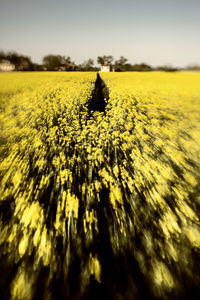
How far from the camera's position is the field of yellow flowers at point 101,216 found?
7.79ft

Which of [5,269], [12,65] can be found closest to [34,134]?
[5,269]

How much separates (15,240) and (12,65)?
93.6 metres

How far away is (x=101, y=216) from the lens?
334 cm

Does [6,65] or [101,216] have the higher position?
[6,65]

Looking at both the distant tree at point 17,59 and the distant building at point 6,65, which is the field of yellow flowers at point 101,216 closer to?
the distant tree at point 17,59

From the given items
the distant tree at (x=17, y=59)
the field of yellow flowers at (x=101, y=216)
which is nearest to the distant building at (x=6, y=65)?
the distant tree at (x=17, y=59)

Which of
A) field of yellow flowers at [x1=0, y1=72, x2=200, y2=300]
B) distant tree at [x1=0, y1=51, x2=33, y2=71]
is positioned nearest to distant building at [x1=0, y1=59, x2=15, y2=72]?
distant tree at [x1=0, y1=51, x2=33, y2=71]

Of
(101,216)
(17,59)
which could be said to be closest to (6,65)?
(17,59)

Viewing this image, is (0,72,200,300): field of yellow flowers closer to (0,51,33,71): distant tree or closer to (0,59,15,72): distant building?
(0,51,33,71): distant tree

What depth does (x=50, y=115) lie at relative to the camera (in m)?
8.99

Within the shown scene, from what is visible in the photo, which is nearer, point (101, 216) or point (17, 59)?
point (101, 216)

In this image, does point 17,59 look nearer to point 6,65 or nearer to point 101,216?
point 6,65

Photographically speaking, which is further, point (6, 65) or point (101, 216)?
point (6, 65)

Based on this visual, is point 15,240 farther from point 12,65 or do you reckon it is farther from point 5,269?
point 12,65
